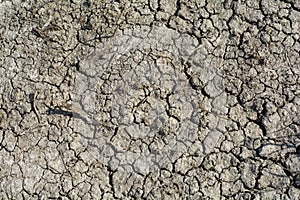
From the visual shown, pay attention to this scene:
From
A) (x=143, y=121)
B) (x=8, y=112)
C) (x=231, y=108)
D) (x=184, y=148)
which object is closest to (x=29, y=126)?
(x=8, y=112)

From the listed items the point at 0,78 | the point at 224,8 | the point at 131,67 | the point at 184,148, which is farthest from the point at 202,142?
the point at 0,78

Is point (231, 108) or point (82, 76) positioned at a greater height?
point (82, 76)

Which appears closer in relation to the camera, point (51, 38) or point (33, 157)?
point (33, 157)

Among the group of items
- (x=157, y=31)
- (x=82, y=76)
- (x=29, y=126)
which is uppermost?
(x=157, y=31)

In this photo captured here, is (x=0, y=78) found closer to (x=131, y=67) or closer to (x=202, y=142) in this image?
(x=131, y=67)

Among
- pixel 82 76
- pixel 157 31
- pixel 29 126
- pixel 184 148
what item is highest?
pixel 157 31

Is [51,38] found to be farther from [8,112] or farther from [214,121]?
[214,121]
